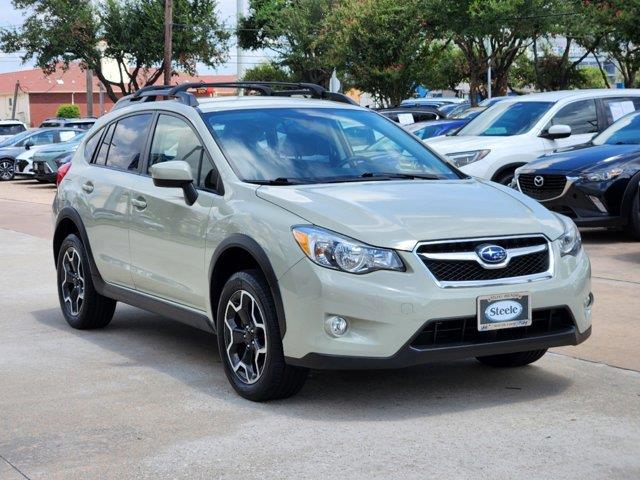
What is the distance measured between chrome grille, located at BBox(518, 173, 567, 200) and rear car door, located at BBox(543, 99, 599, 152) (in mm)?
1911

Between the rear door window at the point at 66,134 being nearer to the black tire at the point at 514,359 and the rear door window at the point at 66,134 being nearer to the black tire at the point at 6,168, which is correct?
the black tire at the point at 6,168

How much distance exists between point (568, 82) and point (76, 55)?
2351cm

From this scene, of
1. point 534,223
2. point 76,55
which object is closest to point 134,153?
point 534,223

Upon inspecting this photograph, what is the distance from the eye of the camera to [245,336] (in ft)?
21.1

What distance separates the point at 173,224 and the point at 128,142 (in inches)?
52.4

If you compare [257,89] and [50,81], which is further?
[50,81]

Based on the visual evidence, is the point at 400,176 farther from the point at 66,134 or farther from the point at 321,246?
the point at 66,134

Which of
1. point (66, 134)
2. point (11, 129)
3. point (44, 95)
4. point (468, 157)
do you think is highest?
point (468, 157)

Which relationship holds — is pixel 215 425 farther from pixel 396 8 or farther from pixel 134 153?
pixel 396 8

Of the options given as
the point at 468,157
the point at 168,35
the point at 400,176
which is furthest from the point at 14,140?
the point at 400,176

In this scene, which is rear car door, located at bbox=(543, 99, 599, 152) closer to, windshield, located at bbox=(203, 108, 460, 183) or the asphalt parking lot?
the asphalt parking lot

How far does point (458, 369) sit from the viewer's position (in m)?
7.13

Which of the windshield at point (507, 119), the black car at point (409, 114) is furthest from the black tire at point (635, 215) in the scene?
the black car at point (409, 114)

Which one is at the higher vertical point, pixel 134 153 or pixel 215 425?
pixel 134 153
